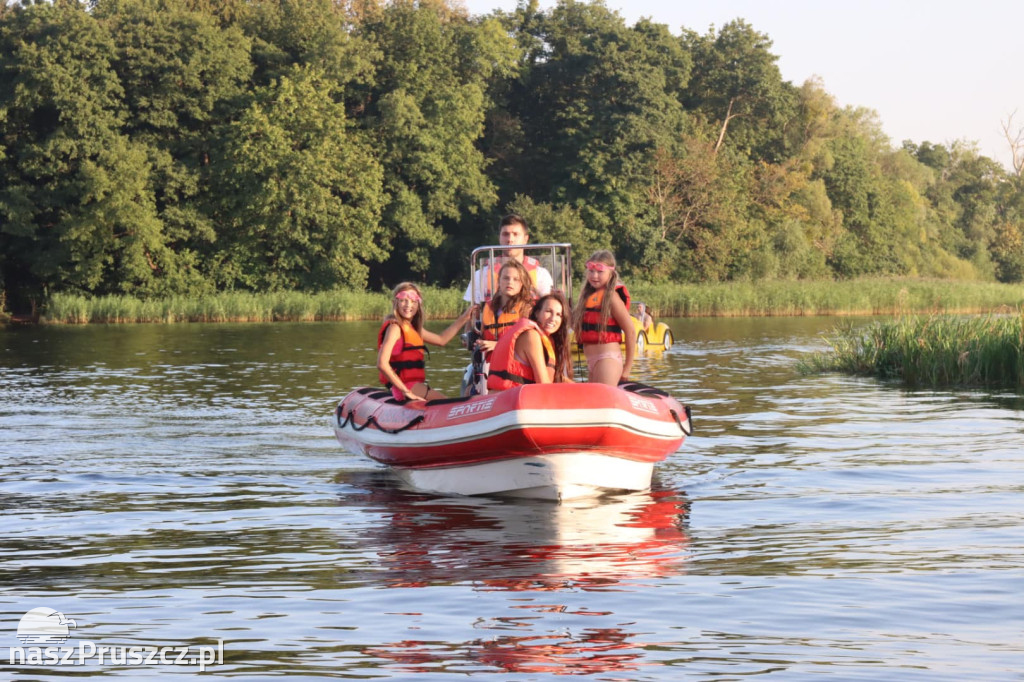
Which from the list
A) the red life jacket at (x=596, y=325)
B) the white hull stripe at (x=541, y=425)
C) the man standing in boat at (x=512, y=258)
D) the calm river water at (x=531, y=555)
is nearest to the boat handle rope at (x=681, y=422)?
the white hull stripe at (x=541, y=425)

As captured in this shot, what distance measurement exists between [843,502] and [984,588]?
2.86m

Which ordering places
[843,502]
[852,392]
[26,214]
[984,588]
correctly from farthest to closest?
[26,214] → [852,392] → [843,502] → [984,588]

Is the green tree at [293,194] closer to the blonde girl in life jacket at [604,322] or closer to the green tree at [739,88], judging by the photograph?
the green tree at [739,88]

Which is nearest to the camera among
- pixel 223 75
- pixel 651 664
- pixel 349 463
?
pixel 651 664

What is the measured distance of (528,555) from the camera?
7.86 m

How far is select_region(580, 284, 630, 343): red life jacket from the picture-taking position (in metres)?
10.4

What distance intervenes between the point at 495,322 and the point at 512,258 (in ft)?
2.08

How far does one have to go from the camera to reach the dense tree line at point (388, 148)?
46594 millimetres

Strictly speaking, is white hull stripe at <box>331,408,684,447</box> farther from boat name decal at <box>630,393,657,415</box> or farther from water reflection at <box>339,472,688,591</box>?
water reflection at <box>339,472,688,591</box>

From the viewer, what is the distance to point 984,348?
1844cm

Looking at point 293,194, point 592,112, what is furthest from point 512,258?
point 592,112

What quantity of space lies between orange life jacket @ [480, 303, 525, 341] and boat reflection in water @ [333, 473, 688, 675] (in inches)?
52.6

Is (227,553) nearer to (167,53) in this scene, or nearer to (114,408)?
(114,408)

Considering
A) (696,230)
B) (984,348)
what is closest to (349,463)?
(984,348)
